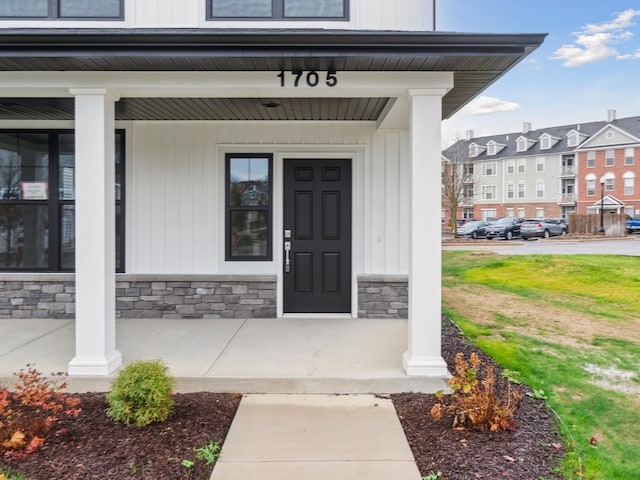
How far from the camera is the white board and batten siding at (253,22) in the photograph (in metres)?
5.09

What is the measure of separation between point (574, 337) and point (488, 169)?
152ft

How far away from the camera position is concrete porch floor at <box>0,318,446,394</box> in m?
3.91

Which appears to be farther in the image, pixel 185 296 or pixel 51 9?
pixel 185 296

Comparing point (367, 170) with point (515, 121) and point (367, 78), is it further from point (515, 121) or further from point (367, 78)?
point (515, 121)

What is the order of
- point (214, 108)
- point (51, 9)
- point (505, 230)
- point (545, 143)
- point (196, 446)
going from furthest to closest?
point (545, 143) < point (505, 230) < point (214, 108) < point (51, 9) < point (196, 446)

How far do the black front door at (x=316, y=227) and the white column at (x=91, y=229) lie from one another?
2.73m

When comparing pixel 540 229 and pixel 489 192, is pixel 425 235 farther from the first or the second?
pixel 489 192

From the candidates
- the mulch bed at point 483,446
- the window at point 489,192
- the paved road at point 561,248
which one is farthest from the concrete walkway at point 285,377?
the window at point 489,192

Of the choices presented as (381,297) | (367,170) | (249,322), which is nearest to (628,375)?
(381,297)

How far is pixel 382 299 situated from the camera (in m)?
6.34

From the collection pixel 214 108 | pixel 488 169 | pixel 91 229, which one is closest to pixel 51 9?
pixel 214 108

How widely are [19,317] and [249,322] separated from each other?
10.5 feet

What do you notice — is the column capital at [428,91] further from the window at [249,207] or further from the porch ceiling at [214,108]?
the window at [249,207]

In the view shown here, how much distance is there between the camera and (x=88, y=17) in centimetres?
508
